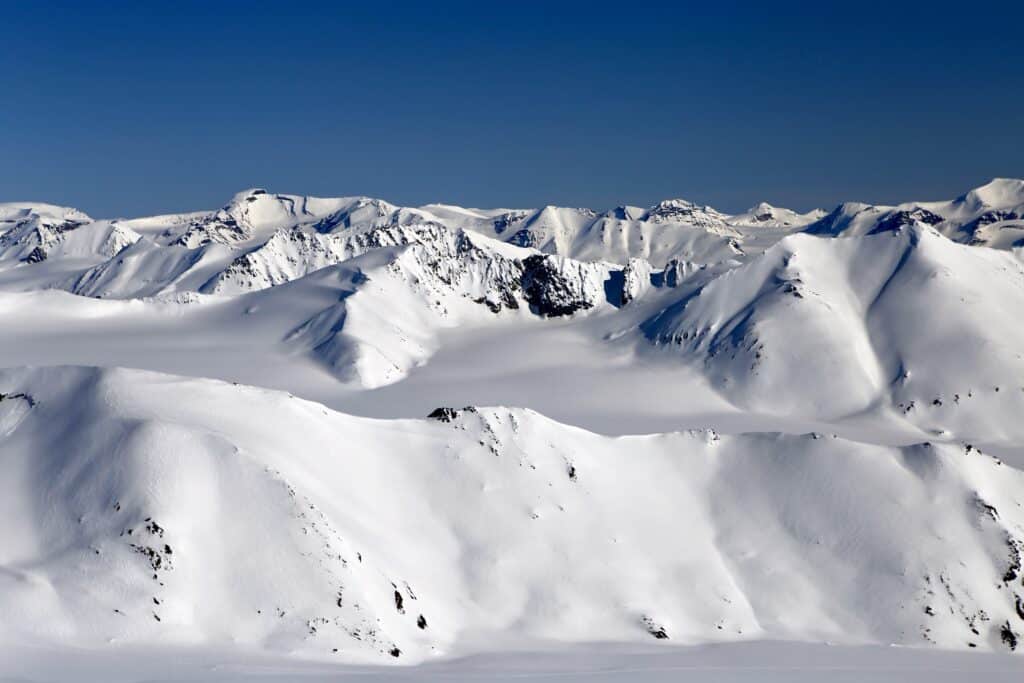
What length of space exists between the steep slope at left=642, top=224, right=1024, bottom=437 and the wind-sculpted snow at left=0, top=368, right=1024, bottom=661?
7093 cm

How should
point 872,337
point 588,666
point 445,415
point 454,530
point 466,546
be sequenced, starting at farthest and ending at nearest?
point 872,337 < point 445,415 < point 454,530 < point 466,546 < point 588,666

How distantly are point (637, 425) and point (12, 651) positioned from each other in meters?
108

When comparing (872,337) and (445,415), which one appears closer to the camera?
(445,415)

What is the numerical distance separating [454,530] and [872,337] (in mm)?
123145

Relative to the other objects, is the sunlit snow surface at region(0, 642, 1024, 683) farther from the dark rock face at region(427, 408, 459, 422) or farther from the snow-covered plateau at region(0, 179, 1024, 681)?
the dark rock face at region(427, 408, 459, 422)

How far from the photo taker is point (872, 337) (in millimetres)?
179250

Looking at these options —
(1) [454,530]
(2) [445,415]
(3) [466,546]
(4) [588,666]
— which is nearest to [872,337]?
(2) [445,415]

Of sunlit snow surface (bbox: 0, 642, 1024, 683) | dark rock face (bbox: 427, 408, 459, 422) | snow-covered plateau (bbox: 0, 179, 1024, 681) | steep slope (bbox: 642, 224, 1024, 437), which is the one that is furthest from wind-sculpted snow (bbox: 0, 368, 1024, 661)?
steep slope (bbox: 642, 224, 1024, 437)

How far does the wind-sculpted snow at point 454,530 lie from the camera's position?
60.0m

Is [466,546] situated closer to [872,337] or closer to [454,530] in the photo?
[454,530]

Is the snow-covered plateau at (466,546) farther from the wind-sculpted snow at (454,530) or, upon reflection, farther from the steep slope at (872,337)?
the steep slope at (872,337)

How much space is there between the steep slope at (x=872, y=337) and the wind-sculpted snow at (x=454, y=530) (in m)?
70.9

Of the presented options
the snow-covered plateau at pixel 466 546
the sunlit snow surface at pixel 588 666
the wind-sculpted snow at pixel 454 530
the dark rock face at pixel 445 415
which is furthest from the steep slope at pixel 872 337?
the sunlit snow surface at pixel 588 666

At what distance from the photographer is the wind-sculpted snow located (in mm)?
60031
